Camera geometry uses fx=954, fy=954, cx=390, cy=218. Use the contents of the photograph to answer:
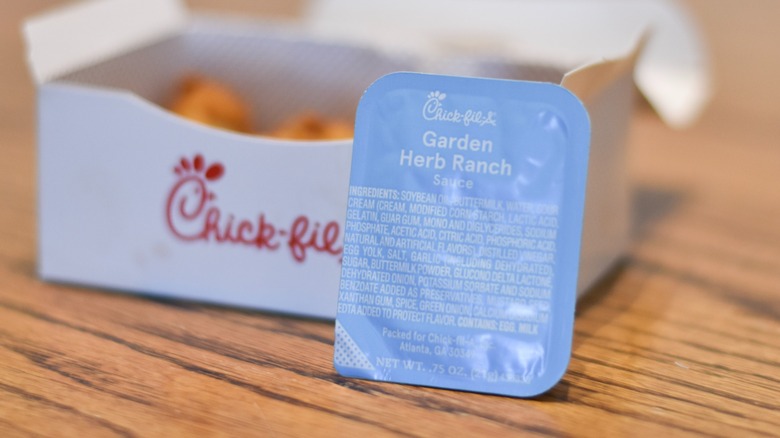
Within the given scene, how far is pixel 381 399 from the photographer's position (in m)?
0.49

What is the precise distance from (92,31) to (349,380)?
1.16 ft

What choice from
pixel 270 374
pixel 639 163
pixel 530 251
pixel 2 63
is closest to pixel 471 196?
pixel 530 251

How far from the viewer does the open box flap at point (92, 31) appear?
629 mm

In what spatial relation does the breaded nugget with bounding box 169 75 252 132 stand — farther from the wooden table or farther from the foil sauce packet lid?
the foil sauce packet lid

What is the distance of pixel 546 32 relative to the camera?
990 millimetres

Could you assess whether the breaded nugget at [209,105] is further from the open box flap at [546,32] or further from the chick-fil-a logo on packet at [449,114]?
the chick-fil-a logo on packet at [449,114]

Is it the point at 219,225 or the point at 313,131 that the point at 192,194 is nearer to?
the point at 219,225

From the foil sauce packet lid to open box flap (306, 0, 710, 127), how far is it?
25cm

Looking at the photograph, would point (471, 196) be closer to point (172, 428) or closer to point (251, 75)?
point (172, 428)

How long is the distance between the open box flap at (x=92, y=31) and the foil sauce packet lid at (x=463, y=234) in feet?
0.84

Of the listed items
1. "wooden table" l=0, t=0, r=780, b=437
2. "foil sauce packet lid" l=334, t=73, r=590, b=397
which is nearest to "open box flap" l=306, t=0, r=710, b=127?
"wooden table" l=0, t=0, r=780, b=437

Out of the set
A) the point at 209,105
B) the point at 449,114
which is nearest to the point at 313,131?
the point at 209,105

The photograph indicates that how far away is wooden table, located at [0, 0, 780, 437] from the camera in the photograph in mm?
467

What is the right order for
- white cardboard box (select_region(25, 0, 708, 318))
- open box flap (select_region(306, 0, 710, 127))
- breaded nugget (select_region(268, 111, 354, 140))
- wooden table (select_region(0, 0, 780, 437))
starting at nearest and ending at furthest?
wooden table (select_region(0, 0, 780, 437))
white cardboard box (select_region(25, 0, 708, 318))
breaded nugget (select_region(268, 111, 354, 140))
open box flap (select_region(306, 0, 710, 127))
